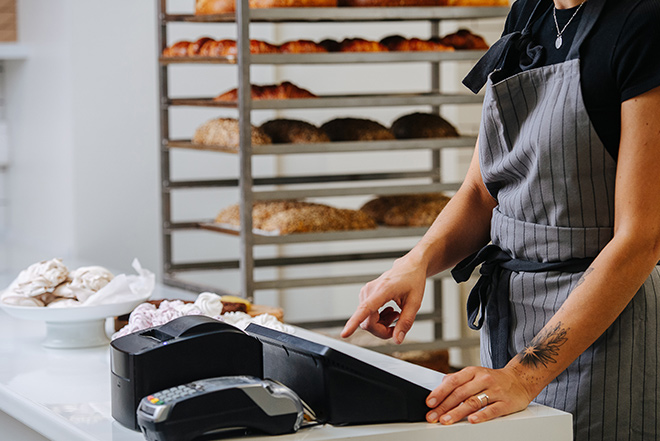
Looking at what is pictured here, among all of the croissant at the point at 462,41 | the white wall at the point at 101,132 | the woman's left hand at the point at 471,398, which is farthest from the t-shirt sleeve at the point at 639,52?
the white wall at the point at 101,132

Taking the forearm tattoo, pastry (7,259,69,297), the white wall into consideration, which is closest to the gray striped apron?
the forearm tattoo

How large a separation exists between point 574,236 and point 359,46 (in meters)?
2.00

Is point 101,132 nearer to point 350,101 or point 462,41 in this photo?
point 350,101

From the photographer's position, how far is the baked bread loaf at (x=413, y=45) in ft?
10.9

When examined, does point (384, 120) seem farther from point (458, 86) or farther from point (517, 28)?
→ point (517, 28)

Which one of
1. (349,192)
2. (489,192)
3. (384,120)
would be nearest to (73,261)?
(349,192)

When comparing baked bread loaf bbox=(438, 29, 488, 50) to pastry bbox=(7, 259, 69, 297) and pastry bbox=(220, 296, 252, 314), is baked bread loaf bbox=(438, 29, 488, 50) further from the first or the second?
pastry bbox=(7, 259, 69, 297)

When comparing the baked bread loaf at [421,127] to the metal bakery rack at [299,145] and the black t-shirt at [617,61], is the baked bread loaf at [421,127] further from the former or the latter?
the black t-shirt at [617,61]

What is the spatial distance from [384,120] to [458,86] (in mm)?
526

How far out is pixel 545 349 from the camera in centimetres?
129

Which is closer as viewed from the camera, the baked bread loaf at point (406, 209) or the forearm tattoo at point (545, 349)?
the forearm tattoo at point (545, 349)

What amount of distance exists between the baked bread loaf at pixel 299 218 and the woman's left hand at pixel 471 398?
1934 millimetres

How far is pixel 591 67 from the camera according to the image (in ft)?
4.49

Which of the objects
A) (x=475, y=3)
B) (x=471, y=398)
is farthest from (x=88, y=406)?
(x=475, y=3)
